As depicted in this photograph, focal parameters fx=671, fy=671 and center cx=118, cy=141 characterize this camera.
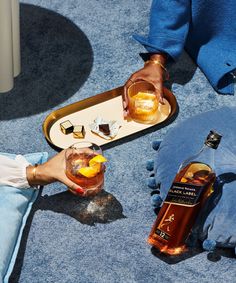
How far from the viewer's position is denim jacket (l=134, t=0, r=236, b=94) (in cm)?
193

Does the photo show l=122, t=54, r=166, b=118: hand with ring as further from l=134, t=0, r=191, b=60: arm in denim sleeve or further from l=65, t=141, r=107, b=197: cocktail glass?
l=65, t=141, r=107, b=197: cocktail glass

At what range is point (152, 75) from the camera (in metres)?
1.89

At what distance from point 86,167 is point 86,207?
5.8 inches

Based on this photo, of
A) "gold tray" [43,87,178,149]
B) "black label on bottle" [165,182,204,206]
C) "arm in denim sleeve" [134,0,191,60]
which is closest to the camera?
"black label on bottle" [165,182,204,206]

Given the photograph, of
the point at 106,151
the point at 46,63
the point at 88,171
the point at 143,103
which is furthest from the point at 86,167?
the point at 46,63

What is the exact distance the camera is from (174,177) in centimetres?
164

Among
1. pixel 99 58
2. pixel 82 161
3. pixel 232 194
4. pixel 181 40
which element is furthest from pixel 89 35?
pixel 232 194

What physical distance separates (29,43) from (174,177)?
2.38 feet

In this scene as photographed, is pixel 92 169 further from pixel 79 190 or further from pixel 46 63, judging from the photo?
pixel 46 63

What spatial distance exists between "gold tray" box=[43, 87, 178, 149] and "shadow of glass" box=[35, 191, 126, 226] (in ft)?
0.52

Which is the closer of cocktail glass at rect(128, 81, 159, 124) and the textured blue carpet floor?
the textured blue carpet floor

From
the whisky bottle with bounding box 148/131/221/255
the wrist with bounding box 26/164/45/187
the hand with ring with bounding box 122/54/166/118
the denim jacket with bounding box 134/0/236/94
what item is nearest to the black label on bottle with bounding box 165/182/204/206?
the whisky bottle with bounding box 148/131/221/255

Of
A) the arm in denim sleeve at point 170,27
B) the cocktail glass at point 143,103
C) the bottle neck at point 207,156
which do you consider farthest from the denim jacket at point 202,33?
the bottle neck at point 207,156

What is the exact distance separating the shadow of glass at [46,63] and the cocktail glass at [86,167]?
33cm
